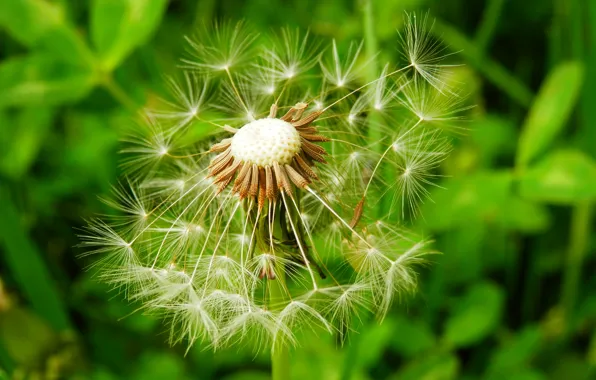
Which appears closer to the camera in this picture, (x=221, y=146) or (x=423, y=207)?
(x=221, y=146)

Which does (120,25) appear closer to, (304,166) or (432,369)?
(304,166)

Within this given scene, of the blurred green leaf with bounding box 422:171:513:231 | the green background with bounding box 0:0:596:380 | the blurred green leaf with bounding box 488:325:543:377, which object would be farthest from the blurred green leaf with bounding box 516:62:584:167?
the blurred green leaf with bounding box 488:325:543:377

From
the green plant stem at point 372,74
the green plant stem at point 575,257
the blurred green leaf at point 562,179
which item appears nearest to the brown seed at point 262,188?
the green plant stem at point 372,74

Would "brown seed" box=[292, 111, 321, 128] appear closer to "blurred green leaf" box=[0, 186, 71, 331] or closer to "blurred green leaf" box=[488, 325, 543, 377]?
"blurred green leaf" box=[488, 325, 543, 377]

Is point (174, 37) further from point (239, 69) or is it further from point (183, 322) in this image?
point (183, 322)

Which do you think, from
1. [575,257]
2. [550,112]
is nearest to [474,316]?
[575,257]

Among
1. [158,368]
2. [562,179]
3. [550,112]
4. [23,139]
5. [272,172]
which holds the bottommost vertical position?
[158,368]
